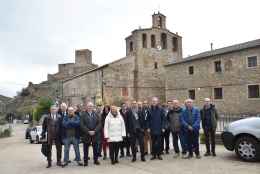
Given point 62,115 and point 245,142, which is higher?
point 62,115

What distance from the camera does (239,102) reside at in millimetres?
29828

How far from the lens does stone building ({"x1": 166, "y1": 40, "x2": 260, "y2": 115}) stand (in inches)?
1130

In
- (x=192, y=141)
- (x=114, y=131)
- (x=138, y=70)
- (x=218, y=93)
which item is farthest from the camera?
(x=138, y=70)

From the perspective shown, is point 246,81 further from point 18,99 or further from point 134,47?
point 18,99

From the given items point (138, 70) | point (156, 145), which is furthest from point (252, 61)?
point (156, 145)

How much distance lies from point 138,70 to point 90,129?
34.7 metres

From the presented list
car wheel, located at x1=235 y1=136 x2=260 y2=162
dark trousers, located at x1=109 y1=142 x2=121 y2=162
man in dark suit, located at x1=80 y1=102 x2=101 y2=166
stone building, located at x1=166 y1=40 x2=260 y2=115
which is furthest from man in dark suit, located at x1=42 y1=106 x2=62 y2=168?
stone building, located at x1=166 y1=40 x2=260 y2=115

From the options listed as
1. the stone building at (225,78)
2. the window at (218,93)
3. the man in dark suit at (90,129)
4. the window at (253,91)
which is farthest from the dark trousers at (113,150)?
the window at (218,93)

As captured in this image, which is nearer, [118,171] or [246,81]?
[118,171]

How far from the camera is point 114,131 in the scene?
8.73 metres

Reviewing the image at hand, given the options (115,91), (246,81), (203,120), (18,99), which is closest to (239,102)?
(246,81)

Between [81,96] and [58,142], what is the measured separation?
1448 inches

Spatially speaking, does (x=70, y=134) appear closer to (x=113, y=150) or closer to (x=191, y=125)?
(x=113, y=150)

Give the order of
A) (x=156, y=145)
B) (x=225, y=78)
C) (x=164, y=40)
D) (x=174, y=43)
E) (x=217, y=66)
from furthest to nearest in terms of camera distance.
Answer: (x=174, y=43) → (x=164, y=40) → (x=217, y=66) → (x=225, y=78) → (x=156, y=145)
